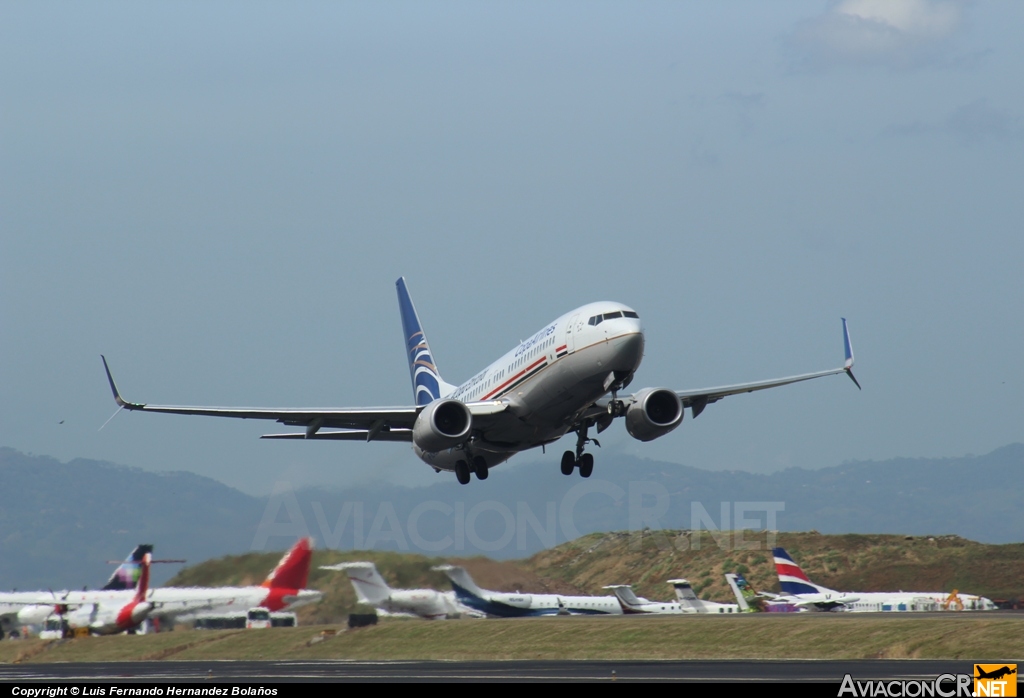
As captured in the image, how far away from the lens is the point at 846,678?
30.8m

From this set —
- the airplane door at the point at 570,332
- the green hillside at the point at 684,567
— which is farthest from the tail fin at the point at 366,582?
the airplane door at the point at 570,332

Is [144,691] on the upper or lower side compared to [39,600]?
lower

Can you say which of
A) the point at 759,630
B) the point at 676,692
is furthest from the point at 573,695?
the point at 759,630

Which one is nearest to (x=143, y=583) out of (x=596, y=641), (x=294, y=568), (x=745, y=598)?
(x=294, y=568)

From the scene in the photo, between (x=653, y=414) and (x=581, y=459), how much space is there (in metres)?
3.36

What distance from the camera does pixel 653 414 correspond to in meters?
40.4

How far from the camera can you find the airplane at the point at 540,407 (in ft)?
121

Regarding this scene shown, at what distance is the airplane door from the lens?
37.2 m

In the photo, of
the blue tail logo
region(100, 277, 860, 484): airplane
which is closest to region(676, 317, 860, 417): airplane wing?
region(100, 277, 860, 484): airplane

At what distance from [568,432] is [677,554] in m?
52.3

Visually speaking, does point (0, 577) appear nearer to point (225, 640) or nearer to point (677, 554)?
point (225, 640)

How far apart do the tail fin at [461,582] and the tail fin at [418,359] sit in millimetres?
7425

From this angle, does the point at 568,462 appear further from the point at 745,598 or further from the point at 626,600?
the point at 745,598

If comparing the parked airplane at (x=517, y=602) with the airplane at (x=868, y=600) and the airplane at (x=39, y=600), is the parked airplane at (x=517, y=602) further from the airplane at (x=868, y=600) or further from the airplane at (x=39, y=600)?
the airplane at (x=39, y=600)
